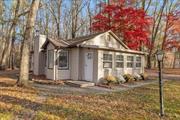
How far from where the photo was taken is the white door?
1510 centimetres

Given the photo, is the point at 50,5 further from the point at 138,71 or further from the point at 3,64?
the point at 138,71

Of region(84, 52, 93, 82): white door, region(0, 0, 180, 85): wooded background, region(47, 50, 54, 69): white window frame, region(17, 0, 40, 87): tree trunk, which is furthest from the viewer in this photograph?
region(0, 0, 180, 85): wooded background

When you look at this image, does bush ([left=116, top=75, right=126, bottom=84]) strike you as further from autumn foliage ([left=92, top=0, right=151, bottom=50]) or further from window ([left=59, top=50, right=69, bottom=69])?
autumn foliage ([left=92, top=0, right=151, bottom=50])

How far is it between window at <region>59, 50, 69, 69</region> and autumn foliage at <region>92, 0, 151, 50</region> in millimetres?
8751

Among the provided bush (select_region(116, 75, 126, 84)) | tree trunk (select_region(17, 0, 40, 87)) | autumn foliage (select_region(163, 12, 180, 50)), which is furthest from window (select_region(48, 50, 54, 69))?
autumn foliage (select_region(163, 12, 180, 50))

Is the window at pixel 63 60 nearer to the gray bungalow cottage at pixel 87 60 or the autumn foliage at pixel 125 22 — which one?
the gray bungalow cottage at pixel 87 60

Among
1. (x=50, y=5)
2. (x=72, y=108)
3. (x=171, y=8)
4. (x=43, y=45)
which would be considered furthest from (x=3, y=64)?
(x=171, y=8)

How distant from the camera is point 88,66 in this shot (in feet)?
50.4

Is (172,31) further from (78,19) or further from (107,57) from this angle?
(107,57)

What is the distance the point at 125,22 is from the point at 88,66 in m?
9.56

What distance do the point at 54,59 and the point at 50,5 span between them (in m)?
18.7

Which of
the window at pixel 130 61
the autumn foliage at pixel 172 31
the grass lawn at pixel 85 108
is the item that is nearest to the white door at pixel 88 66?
the window at pixel 130 61

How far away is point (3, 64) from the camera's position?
25.8 metres

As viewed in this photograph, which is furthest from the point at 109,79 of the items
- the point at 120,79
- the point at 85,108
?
the point at 85,108
